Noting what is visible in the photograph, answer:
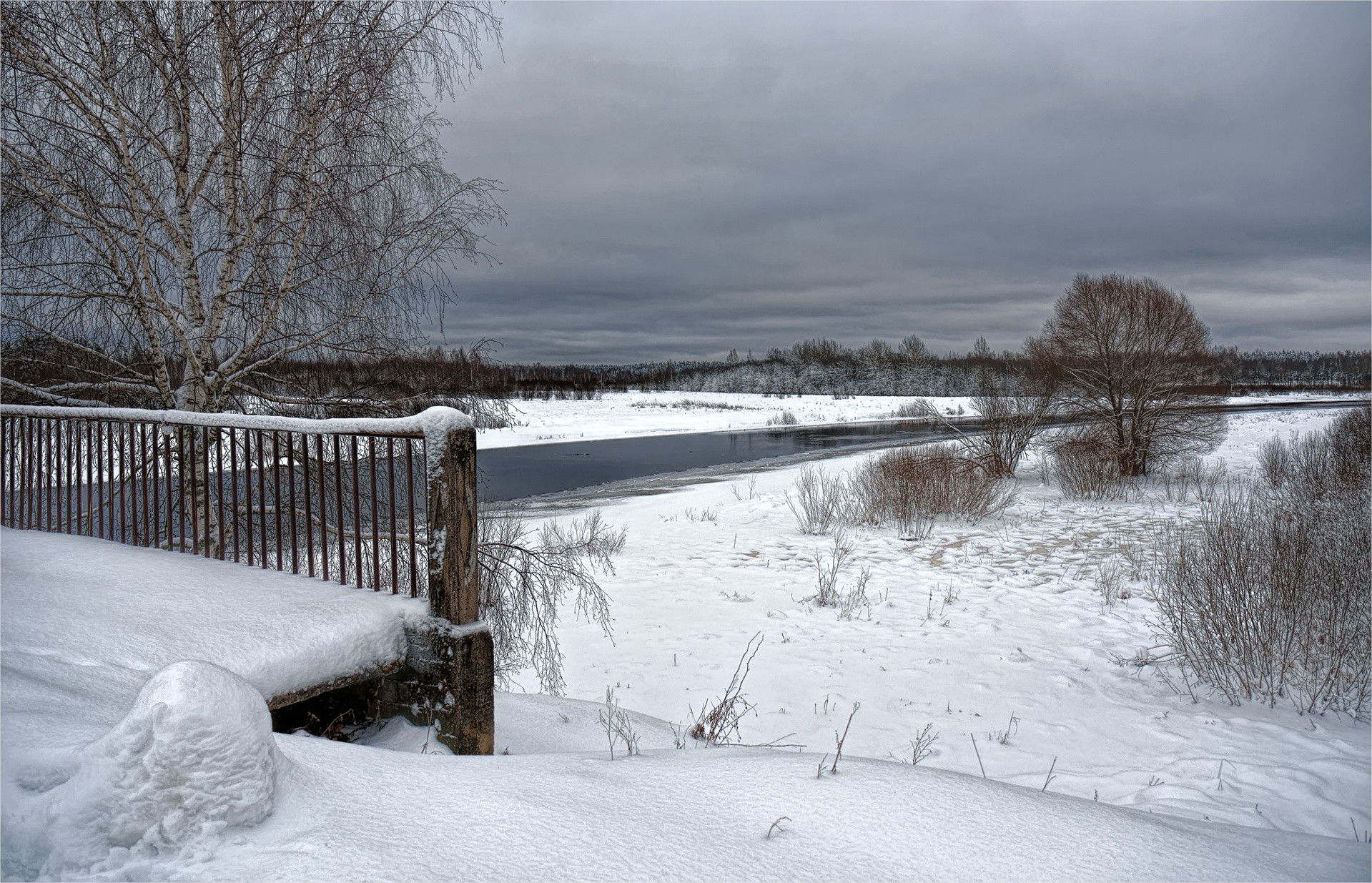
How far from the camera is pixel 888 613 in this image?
8688 mm

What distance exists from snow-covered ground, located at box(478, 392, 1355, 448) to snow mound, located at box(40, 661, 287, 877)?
30.1 meters


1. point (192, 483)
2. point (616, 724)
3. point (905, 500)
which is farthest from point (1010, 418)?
point (192, 483)

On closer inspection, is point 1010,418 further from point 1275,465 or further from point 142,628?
point 142,628

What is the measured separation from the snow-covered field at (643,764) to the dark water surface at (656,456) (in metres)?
11.4

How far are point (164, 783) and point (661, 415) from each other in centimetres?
5705

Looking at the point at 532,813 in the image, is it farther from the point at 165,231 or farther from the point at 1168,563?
the point at 1168,563

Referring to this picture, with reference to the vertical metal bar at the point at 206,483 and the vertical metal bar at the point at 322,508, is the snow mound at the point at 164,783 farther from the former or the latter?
the vertical metal bar at the point at 206,483

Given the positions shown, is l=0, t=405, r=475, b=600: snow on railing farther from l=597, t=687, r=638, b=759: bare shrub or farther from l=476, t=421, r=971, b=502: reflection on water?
l=476, t=421, r=971, b=502: reflection on water

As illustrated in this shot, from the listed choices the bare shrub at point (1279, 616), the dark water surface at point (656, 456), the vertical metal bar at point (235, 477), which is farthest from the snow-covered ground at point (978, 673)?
the dark water surface at point (656, 456)

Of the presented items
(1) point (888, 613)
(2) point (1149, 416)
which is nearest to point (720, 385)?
(2) point (1149, 416)

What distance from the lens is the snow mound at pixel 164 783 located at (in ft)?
5.81

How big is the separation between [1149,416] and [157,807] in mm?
21969

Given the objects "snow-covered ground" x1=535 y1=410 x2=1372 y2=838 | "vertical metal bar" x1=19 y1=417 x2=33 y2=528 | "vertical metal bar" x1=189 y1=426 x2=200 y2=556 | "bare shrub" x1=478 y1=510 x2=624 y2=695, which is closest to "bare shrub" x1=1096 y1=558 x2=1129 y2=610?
"snow-covered ground" x1=535 y1=410 x2=1372 y2=838

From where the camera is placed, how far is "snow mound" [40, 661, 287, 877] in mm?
1771
